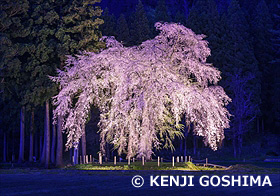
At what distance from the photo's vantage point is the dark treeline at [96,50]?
32688 mm

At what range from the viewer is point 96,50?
1278 inches

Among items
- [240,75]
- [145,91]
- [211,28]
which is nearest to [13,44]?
[145,91]

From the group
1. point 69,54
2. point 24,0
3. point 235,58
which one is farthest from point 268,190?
point 235,58

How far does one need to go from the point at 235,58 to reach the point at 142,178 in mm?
36798

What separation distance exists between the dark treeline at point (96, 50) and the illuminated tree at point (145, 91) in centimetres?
366

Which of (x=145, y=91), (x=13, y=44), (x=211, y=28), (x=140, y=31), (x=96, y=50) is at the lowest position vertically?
(x=145, y=91)

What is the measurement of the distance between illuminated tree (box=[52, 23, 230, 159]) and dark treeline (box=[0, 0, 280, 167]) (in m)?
3.66

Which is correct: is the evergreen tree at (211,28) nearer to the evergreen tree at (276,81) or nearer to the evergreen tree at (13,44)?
the evergreen tree at (276,81)

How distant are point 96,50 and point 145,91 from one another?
841 cm

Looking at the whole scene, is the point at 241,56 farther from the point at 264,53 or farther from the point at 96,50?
the point at 96,50

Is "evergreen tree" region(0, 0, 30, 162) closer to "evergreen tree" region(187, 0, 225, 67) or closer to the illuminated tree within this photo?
the illuminated tree

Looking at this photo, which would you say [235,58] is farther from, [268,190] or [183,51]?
[268,190]

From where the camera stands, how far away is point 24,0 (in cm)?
3312

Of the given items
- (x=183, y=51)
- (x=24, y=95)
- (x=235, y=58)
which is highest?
(x=235, y=58)
